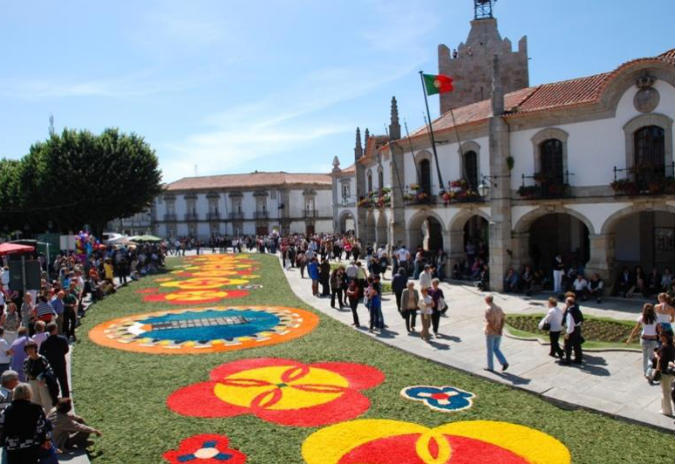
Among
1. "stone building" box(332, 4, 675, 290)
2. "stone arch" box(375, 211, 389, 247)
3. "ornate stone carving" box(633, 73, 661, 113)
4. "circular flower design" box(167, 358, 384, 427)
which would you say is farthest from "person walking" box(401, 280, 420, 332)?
"stone arch" box(375, 211, 389, 247)

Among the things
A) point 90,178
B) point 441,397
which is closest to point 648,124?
point 441,397

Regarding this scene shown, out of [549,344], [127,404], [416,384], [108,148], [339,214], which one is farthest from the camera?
[339,214]

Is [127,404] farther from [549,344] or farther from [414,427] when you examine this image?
[549,344]

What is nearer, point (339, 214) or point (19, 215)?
point (19, 215)

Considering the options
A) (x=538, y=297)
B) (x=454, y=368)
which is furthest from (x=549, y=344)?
(x=538, y=297)

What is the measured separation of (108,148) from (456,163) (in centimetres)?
2657

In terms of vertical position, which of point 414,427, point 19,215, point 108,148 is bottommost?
point 414,427

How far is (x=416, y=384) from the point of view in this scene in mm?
Result: 11523

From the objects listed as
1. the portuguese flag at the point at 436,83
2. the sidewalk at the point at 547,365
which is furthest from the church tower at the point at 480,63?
the sidewalk at the point at 547,365

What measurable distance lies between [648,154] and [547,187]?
373cm

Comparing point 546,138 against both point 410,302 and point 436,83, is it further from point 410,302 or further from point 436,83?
point 410,302

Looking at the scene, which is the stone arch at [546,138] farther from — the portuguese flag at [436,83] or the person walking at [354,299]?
the person walking at [354,299]

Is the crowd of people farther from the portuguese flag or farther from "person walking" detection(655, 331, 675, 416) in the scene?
the portuguese flag

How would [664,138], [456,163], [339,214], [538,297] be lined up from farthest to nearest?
[339,214] < [456,163] < [538,297] < [664,138]
